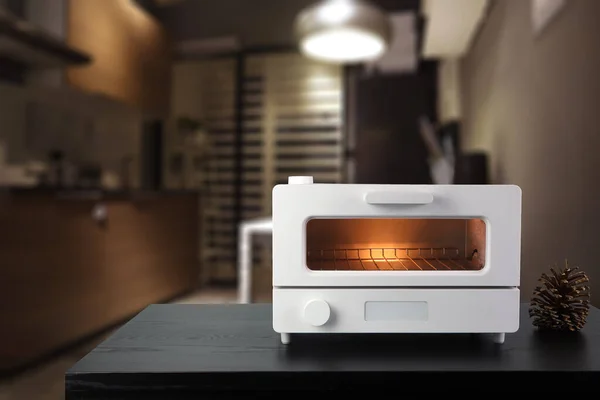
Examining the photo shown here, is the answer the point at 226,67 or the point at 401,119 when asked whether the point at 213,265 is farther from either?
the point at 401,119

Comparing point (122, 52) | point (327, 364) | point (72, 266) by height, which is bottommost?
point (72, 266)

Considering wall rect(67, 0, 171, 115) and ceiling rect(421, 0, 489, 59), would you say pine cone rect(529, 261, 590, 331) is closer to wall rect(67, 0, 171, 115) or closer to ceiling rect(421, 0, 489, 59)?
ceiling rect(421, 0, 489, 59)

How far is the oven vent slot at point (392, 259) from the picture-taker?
0.88m

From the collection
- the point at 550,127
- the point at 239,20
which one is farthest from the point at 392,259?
the point at 239,20

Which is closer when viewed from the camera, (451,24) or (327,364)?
(327,364)

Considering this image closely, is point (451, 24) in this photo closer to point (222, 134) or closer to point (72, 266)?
point (72, 266)

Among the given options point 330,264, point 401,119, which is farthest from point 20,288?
point 401,119

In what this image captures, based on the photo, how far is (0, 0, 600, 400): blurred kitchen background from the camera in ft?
4.92

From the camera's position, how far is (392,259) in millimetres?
925

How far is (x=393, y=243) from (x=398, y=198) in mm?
146

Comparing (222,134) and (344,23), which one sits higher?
(344,23)

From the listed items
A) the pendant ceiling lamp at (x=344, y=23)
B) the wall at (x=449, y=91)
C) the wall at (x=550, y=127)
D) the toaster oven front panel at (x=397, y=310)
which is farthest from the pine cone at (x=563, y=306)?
the wall at (x=449, y=91)

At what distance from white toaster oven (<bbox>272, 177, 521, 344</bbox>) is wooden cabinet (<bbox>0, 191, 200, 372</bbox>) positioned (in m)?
1.76

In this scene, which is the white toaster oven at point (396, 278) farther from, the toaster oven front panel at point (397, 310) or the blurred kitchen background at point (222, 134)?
the blurred kitchen background at point (222, 134)
